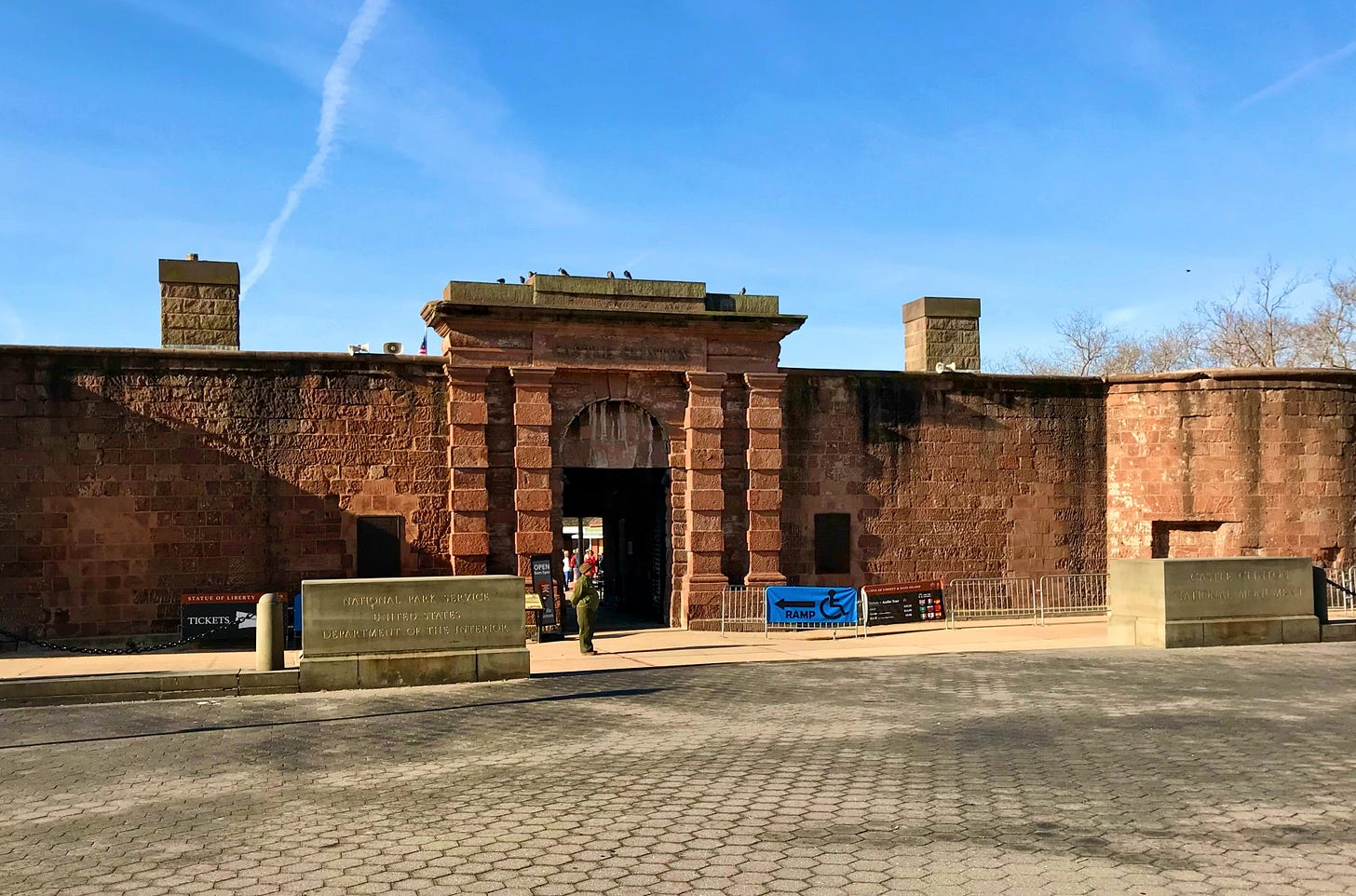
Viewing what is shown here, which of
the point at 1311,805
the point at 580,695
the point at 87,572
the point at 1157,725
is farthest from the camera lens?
the point at 87,572

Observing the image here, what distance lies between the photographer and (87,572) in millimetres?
19562

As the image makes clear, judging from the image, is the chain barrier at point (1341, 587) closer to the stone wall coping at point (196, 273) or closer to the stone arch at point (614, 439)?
the stone arch at point (614, 439)

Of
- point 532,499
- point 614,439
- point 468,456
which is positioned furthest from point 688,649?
point 468,456

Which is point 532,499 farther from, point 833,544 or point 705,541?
point 833,544

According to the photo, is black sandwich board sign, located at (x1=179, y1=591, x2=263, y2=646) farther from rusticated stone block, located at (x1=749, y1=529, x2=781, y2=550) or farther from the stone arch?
rusticated stone block, located at (x1=749, y1=529, x2=781, y2=550)

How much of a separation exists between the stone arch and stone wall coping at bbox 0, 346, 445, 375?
2777 millimetres

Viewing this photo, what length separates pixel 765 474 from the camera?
22688 mm

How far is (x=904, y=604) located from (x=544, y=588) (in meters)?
6.98

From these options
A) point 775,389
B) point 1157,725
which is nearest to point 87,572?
point 775,389

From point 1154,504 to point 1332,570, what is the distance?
3.81 m

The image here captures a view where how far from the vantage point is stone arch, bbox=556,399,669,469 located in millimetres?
21953

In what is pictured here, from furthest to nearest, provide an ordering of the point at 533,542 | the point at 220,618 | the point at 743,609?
the point at 743,609 < the point at 533,542 < the point at 220,618

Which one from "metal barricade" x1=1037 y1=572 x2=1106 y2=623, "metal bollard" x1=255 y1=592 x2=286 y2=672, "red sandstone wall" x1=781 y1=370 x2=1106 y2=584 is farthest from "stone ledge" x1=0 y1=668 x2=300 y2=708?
"metal barricade" x1=1037 y1=572 x2=1106 y2=623

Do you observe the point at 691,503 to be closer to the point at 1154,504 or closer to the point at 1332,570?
the point at 1154,504
